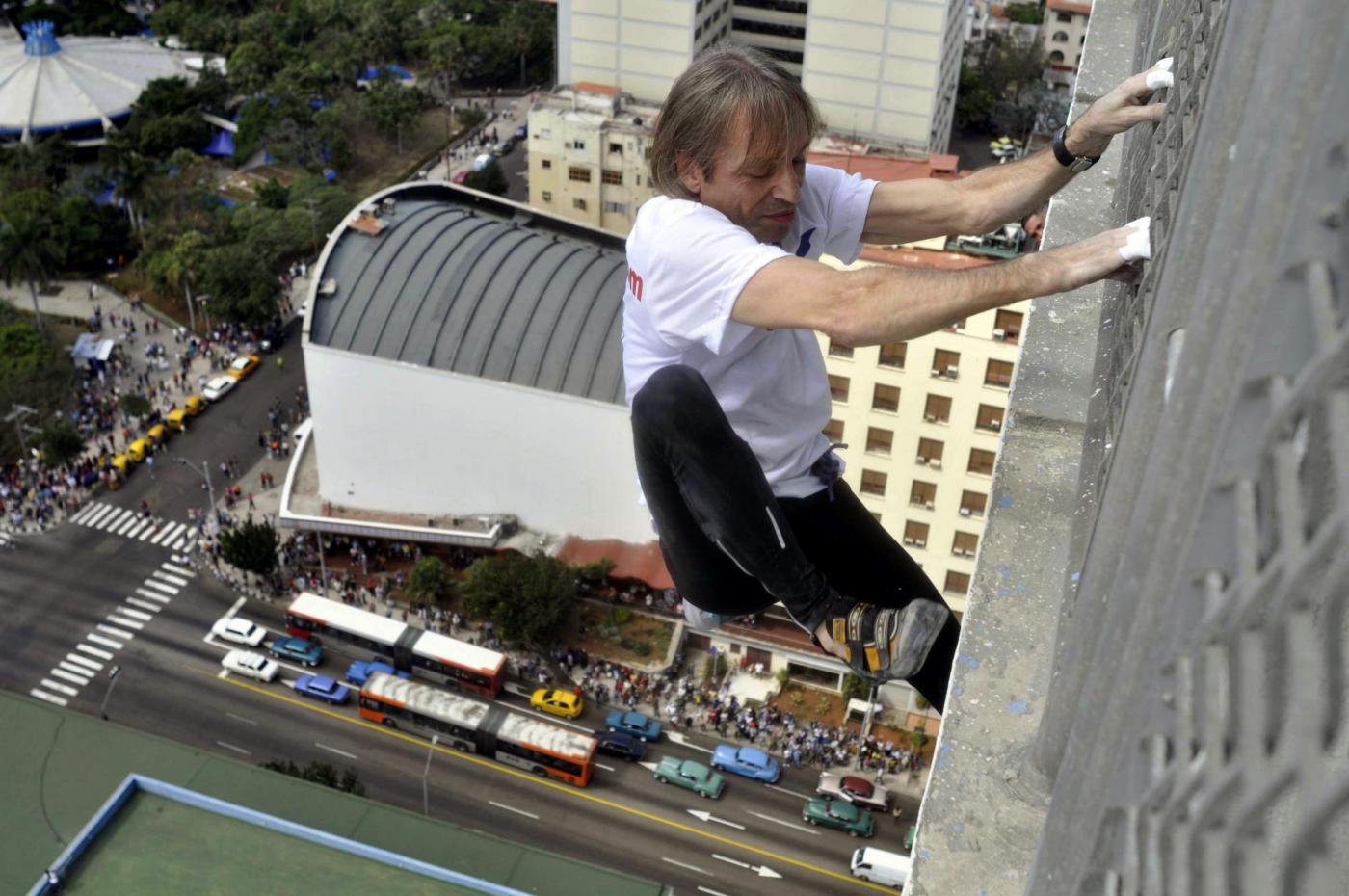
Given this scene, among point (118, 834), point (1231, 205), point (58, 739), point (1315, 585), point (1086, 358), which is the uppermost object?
point (1231, 205)

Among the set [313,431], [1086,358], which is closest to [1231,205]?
[1086,358]

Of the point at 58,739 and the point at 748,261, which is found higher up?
A: the point at 748,261

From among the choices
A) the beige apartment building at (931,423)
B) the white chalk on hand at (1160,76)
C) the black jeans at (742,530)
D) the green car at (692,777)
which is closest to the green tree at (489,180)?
the beige apartment building at (931,423)

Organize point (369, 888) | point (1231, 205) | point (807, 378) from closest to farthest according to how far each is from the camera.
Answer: point (1231, 205), point (807, 378), point (369, 888)

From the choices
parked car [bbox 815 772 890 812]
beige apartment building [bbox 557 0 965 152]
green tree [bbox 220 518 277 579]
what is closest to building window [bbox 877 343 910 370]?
parked car [bbox 815 772 890 812]

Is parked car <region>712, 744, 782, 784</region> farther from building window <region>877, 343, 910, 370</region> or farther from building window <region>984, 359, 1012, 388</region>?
building window <region>984, 359, 1012, 388</region>

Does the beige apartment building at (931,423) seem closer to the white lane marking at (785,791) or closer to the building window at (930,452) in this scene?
the building window at (930,452)

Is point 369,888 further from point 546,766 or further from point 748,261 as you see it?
point 748,261

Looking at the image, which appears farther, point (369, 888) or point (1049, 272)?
point (369, 888)
